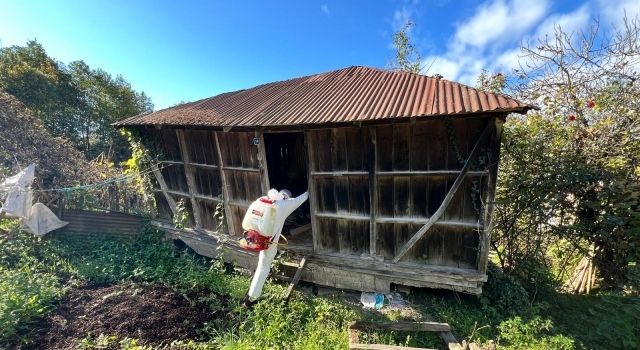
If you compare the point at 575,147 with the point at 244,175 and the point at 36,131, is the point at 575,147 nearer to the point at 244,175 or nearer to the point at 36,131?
the point at 244,175

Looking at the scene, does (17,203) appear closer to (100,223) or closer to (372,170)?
(100,223)

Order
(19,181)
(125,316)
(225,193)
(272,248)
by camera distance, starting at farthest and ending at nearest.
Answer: (19,181) → (225,193) → (272,248) → (125,316)

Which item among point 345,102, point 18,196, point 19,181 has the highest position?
point 345,102

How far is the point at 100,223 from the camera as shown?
26.1 ft

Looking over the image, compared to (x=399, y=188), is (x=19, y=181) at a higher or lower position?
higher

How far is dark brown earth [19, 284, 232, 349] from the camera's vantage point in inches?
179

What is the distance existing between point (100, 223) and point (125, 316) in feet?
13.6

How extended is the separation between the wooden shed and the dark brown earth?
1.62 m

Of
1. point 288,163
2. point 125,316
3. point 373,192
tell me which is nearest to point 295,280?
point 373,192

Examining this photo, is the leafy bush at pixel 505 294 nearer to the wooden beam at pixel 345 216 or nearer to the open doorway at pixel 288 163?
the wooden beam at pixel 345 216

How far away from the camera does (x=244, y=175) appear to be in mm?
6305

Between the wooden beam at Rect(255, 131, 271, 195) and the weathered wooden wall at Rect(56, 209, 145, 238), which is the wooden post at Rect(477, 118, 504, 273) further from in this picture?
the weathered wooden wall at Rect(56, 209, 145, 238)

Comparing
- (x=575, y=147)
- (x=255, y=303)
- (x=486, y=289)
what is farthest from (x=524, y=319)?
(x=255, y=303)

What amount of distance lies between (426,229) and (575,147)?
10.4ft
